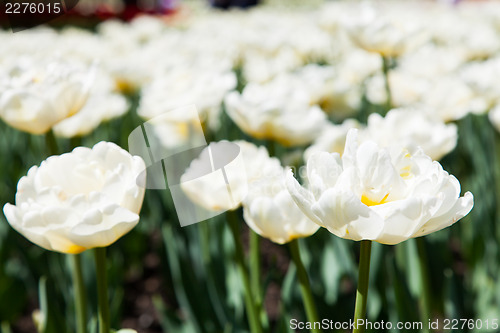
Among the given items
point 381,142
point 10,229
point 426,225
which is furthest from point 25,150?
point 426,225

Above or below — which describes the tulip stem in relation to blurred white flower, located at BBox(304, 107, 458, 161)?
above

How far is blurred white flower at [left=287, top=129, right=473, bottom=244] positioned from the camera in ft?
1.74

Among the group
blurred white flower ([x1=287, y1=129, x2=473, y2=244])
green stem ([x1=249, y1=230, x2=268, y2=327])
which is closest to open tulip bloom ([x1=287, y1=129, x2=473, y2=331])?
blurred white flower ([x1=287, y1=129, x2=473, y2=244])

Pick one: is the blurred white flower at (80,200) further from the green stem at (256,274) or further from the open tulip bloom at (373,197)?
the green stem at (256,274)

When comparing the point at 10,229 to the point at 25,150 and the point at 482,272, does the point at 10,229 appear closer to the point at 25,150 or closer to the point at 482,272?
the point at 25,150

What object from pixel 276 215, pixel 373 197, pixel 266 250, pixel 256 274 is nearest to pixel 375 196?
pixel 373 197

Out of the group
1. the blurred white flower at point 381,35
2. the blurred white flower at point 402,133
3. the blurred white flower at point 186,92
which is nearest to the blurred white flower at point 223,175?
the blurred white flower at point 402,133

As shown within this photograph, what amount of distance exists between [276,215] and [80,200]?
27 cm

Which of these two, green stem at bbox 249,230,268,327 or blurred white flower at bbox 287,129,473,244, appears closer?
blurred white flower at bbox 287,129,473,244

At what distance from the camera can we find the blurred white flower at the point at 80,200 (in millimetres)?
624

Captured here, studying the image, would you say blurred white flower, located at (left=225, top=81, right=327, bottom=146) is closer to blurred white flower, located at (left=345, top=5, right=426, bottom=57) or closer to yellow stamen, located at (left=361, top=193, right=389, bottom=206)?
blurred white flower, located at (left=345, top=5, right=426, bottom=57)

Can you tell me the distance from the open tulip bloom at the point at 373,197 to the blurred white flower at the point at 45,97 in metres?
0.57

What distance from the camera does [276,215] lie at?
2.52 feet

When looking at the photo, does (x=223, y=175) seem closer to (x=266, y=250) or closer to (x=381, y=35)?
(x=381, y=35)
